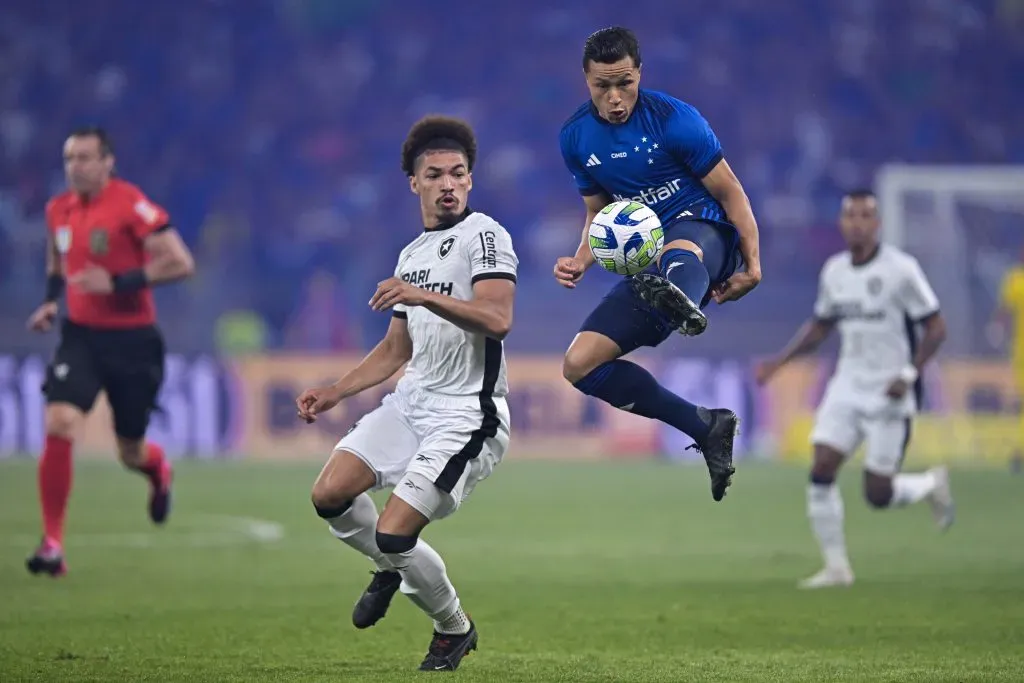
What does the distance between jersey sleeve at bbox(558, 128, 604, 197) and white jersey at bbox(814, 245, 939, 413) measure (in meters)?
4.08

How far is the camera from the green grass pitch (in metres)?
6.71

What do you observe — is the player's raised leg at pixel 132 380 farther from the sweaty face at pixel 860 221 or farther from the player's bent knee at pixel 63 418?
the sweaty face at pixel 860 221

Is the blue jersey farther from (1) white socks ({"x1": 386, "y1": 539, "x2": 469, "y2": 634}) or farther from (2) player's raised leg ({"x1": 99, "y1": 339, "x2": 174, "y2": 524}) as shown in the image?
(2) player's raised leg ({"x1": 99, "y1": 339, "x2": 174, "y2": 524})

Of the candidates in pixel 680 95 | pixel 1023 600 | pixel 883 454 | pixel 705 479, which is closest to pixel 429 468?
pixel 1023 600

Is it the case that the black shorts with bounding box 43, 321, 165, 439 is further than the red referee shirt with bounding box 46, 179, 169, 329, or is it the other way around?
the red referee shirt with bounding box 46, 179, 169, 329

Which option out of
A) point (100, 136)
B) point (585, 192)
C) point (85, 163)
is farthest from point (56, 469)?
point (585, 192)

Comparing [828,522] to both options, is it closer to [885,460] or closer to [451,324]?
[885,460]

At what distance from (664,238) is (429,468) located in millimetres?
1467

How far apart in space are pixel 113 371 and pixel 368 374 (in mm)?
4030

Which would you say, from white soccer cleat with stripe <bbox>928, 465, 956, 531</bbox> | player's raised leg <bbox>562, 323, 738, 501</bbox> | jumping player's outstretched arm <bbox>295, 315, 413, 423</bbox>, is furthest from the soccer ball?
white soccer cleat with stripe <bbox>928, 465, 956, 531</bbox>

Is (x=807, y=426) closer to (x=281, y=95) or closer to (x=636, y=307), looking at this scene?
(x=281, y=95)

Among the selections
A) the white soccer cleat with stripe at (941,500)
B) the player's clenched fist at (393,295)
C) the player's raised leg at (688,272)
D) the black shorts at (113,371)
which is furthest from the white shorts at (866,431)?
the player's clenched fist at (393,295)

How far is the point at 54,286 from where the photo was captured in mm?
10711

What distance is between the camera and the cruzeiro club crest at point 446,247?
6590 millimetres
